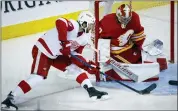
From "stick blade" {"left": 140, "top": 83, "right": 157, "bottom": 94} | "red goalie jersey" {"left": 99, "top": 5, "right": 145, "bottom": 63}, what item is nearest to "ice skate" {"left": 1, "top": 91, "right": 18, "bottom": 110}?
"stick blade" {"left": 140, "top": 83, "right": 157, "bottom": 94}

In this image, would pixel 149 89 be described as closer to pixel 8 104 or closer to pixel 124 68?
pixel 124 68

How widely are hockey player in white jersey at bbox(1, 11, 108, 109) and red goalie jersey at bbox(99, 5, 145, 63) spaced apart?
0.29 meters

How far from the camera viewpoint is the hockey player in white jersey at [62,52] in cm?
219

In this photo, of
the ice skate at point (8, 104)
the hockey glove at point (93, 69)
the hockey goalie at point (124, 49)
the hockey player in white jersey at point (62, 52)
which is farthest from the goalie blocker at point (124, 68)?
the ice skate at point (8, 104)

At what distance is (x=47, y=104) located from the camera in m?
2.11

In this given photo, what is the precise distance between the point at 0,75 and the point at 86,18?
54cm

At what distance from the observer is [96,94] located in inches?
87.4

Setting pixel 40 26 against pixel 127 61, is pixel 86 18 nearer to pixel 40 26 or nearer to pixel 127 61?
pixel 127 61

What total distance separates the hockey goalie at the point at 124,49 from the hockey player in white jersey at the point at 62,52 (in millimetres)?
271

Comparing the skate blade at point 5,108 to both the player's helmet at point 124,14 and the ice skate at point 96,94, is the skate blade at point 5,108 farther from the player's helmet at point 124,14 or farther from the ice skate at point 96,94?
the player's helmet at point 124,14

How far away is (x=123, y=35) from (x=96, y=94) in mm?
514

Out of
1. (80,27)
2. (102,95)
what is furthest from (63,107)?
(80,27)

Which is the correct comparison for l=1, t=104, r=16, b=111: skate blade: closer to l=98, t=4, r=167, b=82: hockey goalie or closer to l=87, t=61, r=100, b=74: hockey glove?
l=87, t=61, r=100, b=74: hockey glove

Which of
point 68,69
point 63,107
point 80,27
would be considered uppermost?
point 80,27
